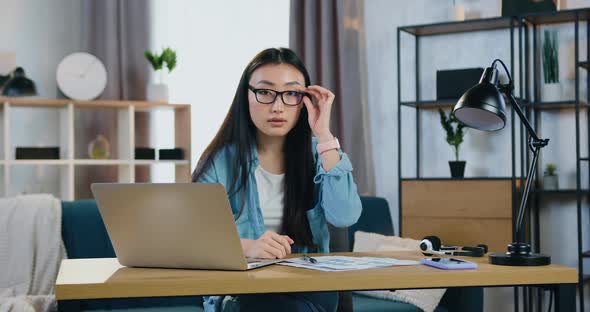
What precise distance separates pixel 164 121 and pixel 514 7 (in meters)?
2.09

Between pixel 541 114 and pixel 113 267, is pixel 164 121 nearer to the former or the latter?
pixel 541 114

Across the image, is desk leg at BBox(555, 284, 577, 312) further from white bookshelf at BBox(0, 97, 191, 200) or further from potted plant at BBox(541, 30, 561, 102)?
white bookshelf at BBox(0, 97, 191, 200)

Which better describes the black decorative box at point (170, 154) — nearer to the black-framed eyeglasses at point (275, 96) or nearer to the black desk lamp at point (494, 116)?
the black-framed eyeglasses at point (275, 96)

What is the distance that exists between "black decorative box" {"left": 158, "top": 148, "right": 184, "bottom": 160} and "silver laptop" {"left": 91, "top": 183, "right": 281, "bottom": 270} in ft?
9.40

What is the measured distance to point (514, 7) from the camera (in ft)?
13.0

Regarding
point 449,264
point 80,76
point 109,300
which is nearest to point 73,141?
point 80,76

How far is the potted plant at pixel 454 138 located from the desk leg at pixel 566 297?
2478 millimetres

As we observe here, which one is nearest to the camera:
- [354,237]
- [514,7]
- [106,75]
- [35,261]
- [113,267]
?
[113,267]

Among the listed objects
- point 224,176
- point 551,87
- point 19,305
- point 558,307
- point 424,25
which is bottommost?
point 19,305

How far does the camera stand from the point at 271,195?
2.14m

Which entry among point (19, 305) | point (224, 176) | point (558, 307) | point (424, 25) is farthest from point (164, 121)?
point (558, 307)

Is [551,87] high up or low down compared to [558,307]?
up

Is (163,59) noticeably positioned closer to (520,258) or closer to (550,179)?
(550,179)

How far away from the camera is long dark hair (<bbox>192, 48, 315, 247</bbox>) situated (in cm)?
209
